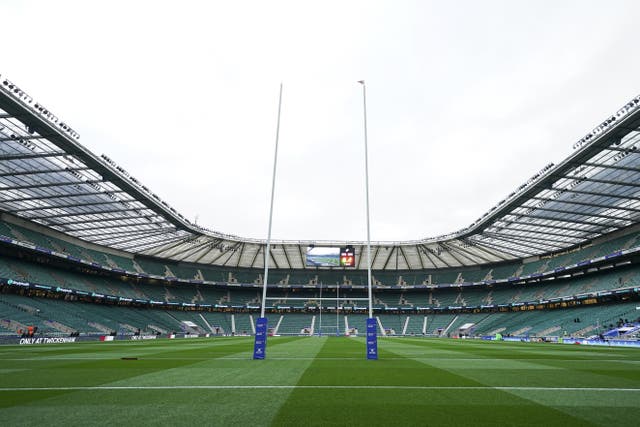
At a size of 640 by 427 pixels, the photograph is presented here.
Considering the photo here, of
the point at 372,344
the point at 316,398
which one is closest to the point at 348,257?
the point at 372,344

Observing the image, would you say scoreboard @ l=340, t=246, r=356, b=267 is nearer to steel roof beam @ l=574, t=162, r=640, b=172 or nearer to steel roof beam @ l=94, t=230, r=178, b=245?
steel roof beam @ l=94, t=230, r=178, b=245

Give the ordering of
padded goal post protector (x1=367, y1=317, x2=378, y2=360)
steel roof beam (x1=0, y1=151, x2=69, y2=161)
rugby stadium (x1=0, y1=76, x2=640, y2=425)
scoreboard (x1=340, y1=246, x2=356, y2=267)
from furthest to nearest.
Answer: scoreboard (x1=340, y1=246, x2=356, y2=267)
steel roof beam (x1=0, y1=151, x2=69, y2=161)
padded goal post protector (x1=367, y1=317, x2=378, y2=360)
rugby stadium (x1=0, y1=76, x2=640, y2=425)

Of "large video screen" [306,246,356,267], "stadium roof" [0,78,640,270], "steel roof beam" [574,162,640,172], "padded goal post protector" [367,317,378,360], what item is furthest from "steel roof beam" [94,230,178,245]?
"steel roof beam" [574,162,640,172]

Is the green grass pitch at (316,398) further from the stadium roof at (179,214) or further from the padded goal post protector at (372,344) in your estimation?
the stadium roof at (179,214)

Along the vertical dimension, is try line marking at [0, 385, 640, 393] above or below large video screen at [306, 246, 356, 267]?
below

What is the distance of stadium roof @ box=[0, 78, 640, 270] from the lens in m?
26.4

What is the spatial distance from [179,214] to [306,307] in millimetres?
41017

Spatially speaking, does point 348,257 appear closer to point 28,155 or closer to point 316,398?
point 28,155

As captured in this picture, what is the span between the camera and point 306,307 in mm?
79125

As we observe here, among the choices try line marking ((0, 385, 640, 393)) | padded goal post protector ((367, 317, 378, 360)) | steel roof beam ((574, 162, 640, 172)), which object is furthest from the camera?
steel roof beam ((574, 162, 640, 172))

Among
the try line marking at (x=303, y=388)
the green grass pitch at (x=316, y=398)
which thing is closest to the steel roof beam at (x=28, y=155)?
the green grass pitch at (x=316, y=398)

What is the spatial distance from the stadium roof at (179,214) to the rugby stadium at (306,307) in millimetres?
228

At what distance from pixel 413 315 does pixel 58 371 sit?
244ft

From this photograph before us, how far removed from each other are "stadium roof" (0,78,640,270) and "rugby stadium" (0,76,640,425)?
0.75 ft
